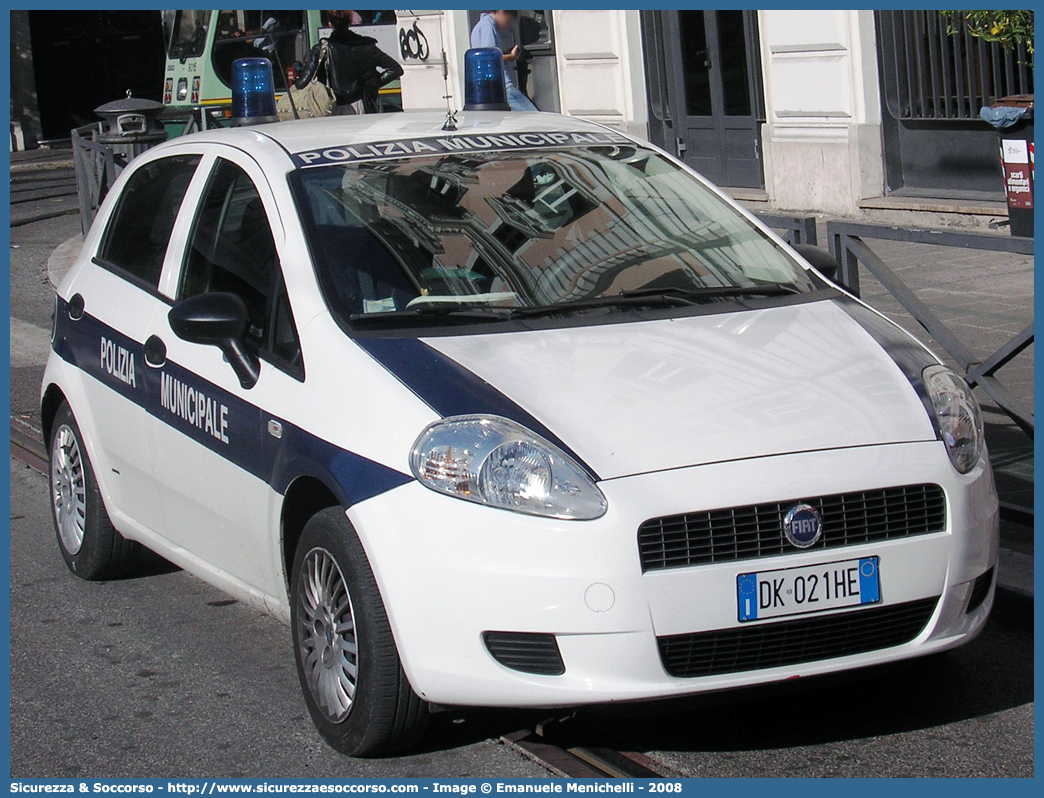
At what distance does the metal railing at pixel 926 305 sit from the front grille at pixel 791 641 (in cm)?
200

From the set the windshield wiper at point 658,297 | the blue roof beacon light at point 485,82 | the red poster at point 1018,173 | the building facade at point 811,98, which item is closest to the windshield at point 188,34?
the building facade at point 811,98

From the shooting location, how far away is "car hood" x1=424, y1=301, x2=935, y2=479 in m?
3.74

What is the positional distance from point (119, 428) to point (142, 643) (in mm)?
751

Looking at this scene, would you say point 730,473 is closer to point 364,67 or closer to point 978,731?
point 978,731

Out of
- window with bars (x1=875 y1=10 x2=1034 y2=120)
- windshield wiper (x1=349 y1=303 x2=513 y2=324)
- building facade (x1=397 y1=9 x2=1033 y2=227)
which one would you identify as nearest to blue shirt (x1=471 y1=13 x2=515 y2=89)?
building facade (x1=397 y1=9 x2=1033 y2=227)

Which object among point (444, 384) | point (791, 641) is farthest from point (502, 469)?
point (791, 641)

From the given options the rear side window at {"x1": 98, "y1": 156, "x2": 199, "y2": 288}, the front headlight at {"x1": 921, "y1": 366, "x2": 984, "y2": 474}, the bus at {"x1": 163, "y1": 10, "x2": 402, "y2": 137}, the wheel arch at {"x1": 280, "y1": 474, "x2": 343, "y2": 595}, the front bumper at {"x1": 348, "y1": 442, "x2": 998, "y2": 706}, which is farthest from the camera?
the bus at {"x1": 163, "y1": 10, "x2": 402, "y2": 137}

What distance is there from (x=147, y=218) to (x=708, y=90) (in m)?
12.4

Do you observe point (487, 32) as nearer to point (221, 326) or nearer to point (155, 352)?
point (155, 352)

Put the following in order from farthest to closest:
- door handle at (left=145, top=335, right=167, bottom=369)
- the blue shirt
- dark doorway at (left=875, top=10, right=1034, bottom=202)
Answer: dark doorway at (left=875, top=10, right=1034, bottom=202) < the blue shirt < door handle at (left=145, top=335, right=167, bottom=369)

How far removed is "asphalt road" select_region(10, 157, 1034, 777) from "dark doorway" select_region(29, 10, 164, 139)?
32.6 m

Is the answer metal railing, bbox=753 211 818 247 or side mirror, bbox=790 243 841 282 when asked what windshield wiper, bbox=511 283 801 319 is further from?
metal railing, bbox=753 211 818 247

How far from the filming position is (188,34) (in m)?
25.3

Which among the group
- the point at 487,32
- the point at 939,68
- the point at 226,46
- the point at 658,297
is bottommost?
the point at 658,297
